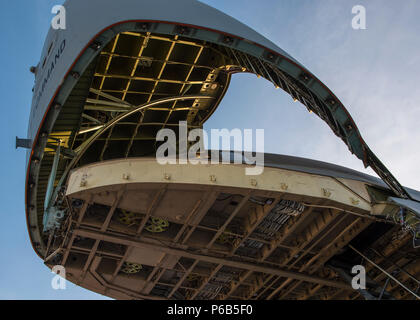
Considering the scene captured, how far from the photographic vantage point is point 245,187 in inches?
572

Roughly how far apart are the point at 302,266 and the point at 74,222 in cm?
1033

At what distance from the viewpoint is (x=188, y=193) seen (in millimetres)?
15195

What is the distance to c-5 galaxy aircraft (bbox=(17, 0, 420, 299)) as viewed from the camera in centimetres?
1452

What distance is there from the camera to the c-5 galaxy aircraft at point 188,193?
47.6 ft
